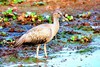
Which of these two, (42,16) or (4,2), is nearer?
(42,16)

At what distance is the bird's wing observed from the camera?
12.2 metres

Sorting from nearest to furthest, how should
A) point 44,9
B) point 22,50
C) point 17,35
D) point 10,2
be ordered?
point 22,50
point 17,35
point 44,9
point 10,2

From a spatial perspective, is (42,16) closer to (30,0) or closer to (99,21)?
(99,21)

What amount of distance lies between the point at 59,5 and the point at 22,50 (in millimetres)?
8301

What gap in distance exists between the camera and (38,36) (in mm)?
12273

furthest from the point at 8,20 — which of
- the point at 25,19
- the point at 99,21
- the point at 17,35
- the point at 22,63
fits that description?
the point at 22,63

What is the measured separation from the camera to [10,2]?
21625mm

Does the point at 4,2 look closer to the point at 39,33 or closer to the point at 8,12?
the point at 8,12

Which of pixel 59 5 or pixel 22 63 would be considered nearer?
pixel 22 63

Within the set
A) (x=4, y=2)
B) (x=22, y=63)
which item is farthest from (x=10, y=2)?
(x=22, y=63)

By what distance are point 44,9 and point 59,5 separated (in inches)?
46.7

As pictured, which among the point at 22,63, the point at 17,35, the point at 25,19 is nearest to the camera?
the point at 22,63

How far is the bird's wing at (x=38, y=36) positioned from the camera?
12.2 m

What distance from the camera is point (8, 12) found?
60.6 feet
